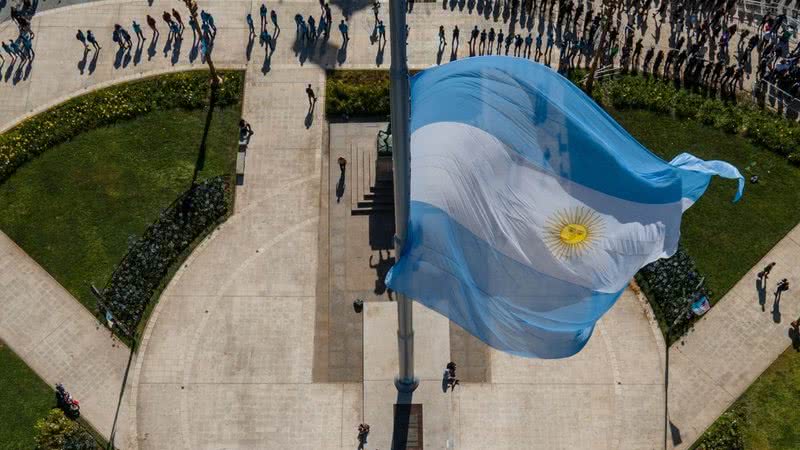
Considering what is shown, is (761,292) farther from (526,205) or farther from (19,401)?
(19,401)

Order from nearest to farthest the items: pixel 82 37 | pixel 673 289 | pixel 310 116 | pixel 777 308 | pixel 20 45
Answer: pixel 673 289 < pixel 777 308 < pixel 310 116 < pixel 82 37 < pixel 20 45

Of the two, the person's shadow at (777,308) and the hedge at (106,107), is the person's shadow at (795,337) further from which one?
the hedge at (106,107)

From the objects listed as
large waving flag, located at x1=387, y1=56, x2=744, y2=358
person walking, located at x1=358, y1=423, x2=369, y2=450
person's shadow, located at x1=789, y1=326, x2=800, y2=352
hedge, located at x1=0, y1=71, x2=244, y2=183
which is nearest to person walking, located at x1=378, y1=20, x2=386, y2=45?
hedge, located at x1=0, y1=71, x2=244, y2=183

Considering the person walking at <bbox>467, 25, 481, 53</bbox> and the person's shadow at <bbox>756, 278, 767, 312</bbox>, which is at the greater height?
the person walking at <bbox>467, 25, 481, 53</bbox>

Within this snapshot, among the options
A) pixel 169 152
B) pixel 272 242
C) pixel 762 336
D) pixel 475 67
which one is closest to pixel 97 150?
pixel 169 152

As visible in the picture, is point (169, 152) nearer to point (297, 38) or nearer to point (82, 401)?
point (297, 38)

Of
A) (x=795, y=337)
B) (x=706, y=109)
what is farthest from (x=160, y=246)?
(x=795, y=337)

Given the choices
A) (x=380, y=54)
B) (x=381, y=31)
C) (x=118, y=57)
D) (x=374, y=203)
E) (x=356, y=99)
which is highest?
(x=381, y=31)

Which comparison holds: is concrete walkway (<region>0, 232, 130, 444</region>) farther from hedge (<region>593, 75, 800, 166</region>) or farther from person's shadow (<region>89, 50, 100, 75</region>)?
hedge (<region>593, 75, 800, 166</region>)
